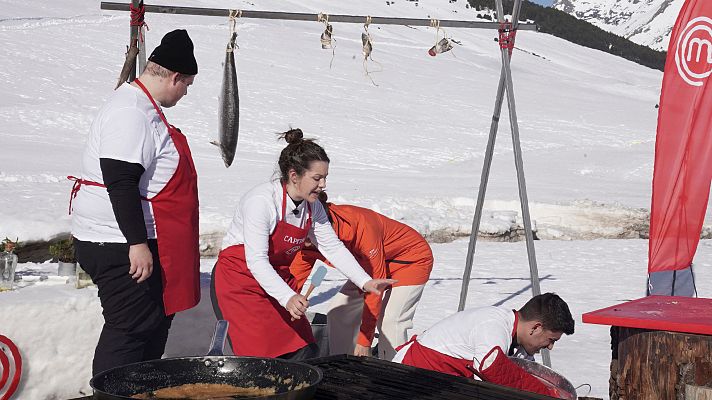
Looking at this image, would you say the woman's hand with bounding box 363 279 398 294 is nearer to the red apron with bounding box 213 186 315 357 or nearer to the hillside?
the red apron with bounding box 213 186 315 357

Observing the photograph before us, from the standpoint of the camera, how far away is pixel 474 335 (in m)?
3.24

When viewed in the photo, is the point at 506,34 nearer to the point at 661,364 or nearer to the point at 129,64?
the point at 129,64

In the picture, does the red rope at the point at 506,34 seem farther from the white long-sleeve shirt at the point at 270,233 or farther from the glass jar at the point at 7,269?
the glass jar at the point at 7,269

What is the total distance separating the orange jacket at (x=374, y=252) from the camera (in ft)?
13.3

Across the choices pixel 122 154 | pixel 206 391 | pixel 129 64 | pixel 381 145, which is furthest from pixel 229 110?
pixel 381 145

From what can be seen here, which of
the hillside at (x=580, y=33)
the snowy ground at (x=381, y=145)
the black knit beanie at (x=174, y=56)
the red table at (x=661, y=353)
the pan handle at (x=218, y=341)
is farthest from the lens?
the hillside at (x=580, y=33)

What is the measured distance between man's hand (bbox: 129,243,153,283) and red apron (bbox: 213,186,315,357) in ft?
2.10

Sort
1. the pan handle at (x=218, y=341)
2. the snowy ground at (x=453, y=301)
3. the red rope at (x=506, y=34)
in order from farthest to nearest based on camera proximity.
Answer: the red rope at (x=506, y=34), the snowy ground at (x=453, y=301), the pan handle at (x=218, y=341)

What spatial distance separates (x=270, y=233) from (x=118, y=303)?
0.66 metres

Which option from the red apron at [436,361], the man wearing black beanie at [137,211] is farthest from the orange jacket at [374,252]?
the man wearing black beanie at [137,211]

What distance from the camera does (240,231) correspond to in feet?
12.2

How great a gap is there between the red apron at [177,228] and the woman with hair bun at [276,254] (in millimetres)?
240

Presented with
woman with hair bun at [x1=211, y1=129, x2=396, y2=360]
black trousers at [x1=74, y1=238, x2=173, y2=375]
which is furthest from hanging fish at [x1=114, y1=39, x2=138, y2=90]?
black trousers at [x1=74, y1=238, x2=173, y2=375]

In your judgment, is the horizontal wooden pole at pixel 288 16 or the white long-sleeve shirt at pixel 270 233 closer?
the white long-sleeve shirt at pixel 270 233
